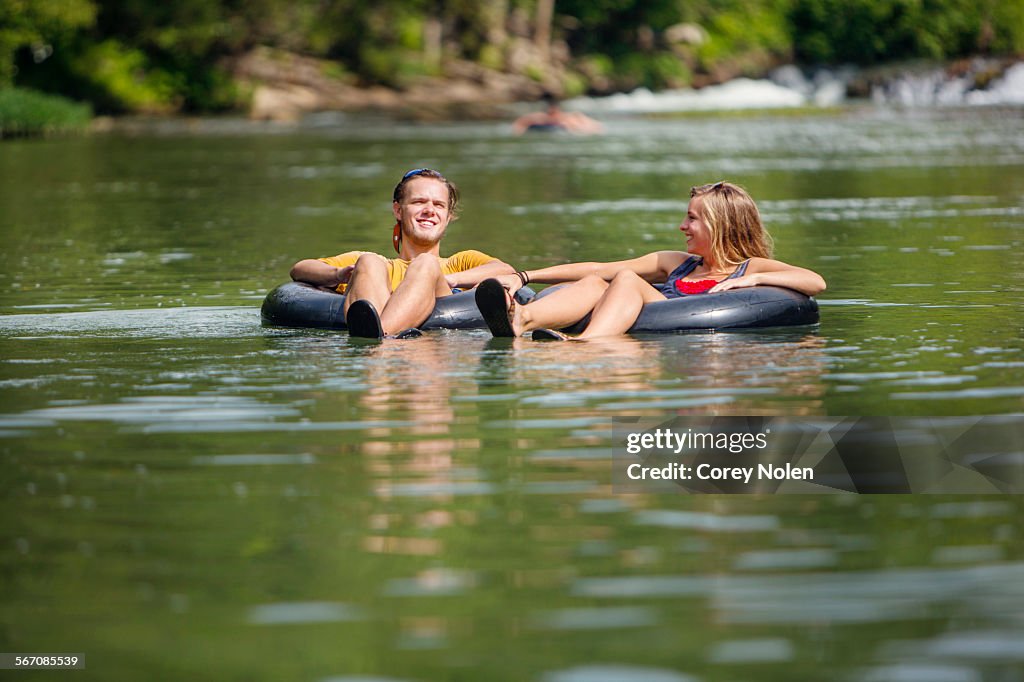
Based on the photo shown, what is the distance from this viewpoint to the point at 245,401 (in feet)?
27.5

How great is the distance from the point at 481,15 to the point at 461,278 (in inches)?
2416

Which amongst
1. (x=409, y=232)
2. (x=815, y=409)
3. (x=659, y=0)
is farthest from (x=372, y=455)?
(x=659, y=0)

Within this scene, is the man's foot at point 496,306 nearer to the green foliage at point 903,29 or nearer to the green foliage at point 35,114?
the green foliage at point 35,114

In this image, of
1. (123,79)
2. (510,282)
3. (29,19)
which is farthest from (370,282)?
(123,79)

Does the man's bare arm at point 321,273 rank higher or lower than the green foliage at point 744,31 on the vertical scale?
lower

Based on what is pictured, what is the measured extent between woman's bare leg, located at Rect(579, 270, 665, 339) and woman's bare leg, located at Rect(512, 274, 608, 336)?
0.24ft

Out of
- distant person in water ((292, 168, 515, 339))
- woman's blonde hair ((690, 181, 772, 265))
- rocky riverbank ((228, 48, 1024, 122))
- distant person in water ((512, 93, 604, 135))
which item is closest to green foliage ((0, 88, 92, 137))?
rocky riverbank ((228, 48, 1024, 122))

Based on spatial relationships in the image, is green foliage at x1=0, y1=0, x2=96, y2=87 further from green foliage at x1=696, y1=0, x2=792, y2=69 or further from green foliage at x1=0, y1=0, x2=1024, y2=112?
green foliage at x1=696, y1=0, x2=792, y2=69

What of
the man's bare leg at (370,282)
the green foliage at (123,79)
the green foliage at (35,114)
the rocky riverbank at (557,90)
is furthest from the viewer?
the rocky riverbank at (557,90)

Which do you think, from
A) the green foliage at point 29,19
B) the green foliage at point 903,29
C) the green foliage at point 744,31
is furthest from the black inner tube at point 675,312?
the green foliage at point 903,29

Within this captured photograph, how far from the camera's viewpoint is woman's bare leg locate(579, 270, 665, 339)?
10281 mm

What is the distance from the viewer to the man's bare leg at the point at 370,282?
10539mm

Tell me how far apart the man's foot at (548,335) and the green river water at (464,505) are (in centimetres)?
18

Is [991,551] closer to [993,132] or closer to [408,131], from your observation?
[993,132]
